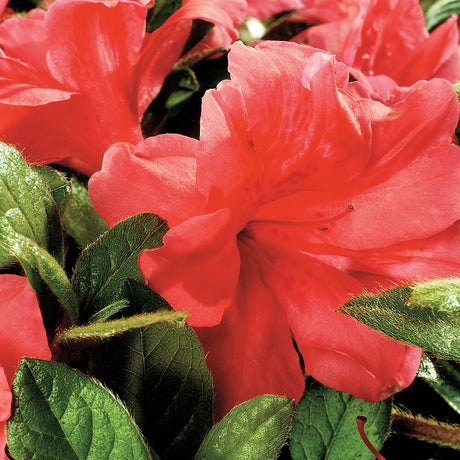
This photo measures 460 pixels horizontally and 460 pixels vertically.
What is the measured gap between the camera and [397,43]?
0.69 meters

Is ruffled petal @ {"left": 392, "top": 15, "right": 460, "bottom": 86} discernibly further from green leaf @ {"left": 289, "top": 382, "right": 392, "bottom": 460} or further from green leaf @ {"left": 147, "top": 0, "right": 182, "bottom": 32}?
green leaf @ {"left": 289, "top": 382, "right": 392, "bottom": 460}

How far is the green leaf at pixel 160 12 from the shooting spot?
1.92 feet

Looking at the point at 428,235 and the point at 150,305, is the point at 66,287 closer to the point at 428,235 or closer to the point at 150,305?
the point at 150,305

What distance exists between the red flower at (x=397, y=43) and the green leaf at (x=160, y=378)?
1.34 ft

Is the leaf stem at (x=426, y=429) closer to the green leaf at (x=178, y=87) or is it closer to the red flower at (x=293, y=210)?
the red flower at (x=293, y=210)

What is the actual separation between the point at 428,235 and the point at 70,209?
12.1 inches

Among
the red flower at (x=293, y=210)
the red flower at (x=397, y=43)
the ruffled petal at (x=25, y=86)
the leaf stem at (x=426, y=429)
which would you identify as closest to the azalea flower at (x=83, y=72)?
the ruffled petal at (x=25, y=86)

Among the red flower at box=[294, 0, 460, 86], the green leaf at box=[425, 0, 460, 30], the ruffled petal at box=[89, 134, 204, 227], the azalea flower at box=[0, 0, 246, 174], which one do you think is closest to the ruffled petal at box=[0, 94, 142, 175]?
the azalea flower at box=[0, 0, 246, 174]

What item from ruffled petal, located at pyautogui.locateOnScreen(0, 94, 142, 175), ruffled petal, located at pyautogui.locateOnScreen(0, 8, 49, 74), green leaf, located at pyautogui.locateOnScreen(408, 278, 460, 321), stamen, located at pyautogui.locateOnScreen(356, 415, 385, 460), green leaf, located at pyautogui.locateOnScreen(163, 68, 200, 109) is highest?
ruffled petal, located at pyautogui.locateOnScreen(0, 8, 49, 74)

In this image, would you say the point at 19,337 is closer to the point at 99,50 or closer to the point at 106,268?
the point at 106,268

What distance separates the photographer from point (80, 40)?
0.45 metres

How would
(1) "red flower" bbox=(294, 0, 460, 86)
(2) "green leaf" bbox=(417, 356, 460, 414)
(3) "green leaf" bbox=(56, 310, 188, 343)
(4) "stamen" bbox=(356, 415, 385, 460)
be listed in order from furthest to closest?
(1) "red flower" bbox=(294, 0, 460, 86) → (2) "green leaf" bbox=(417, 356, 460, 414) → (4) "stamen" bbox=(356, 415, 385, 460) → (3) "green leaf" bbox=(56, 310, 188, 343)

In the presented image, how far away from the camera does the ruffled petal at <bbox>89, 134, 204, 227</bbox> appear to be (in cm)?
40

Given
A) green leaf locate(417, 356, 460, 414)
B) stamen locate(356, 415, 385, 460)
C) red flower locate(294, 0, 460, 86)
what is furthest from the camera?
red flower locate(294, 0, 460, 86)
